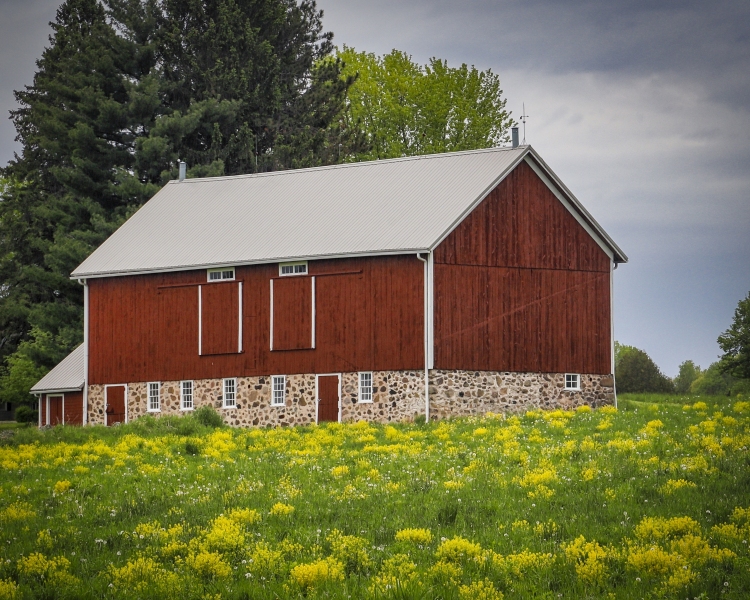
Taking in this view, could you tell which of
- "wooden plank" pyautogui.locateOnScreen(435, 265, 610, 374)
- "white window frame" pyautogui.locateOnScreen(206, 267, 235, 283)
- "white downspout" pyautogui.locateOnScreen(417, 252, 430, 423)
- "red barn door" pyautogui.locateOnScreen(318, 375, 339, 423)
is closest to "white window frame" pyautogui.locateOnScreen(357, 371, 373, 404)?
"red barn door" pyautogui.locateOnScreen(318, 375, 339, 423)

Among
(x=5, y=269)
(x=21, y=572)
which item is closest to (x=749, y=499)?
(x=21, y=572)

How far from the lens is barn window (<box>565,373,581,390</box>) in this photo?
39.4m

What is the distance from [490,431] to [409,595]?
46.8 feet

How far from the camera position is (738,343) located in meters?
87.5

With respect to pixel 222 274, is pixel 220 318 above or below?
below

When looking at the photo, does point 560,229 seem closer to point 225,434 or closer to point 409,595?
point 225,434

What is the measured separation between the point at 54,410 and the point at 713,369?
320 ft

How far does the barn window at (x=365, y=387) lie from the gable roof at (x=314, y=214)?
14.2ft

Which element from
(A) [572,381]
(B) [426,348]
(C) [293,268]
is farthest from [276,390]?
(A) [572,381]

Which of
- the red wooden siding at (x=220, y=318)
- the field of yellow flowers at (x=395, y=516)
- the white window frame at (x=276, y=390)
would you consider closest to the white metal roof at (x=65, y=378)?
the red wooden siding at (x=220, y=318)

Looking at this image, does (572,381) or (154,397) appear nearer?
(572,381)

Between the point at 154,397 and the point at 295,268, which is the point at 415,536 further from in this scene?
the point at 154,397

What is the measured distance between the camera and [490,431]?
26625 mm

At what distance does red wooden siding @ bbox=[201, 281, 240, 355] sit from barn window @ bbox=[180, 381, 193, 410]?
1.49 m
